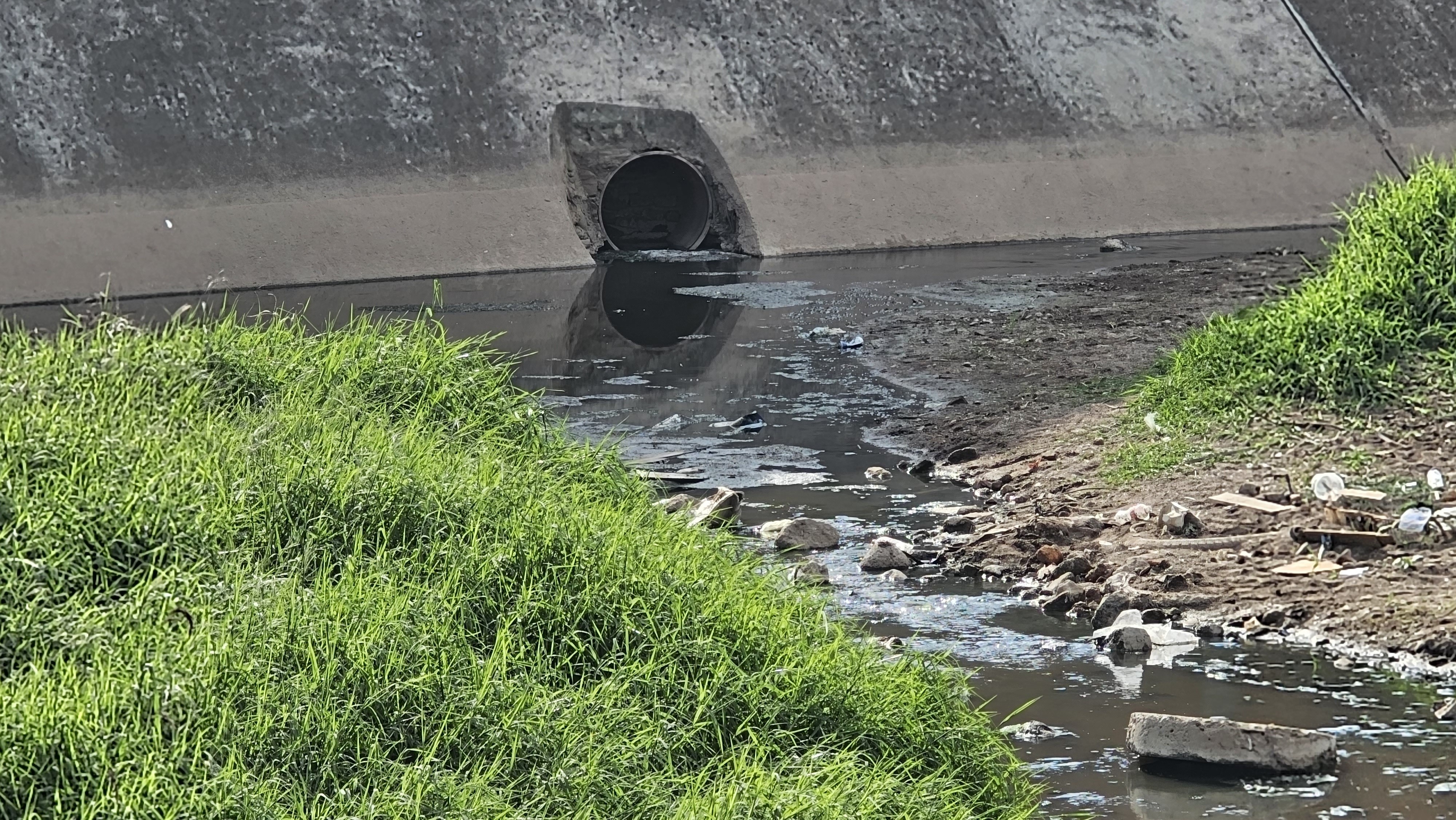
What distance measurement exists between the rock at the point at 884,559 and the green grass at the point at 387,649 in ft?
3.69

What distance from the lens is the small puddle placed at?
14.5 ft

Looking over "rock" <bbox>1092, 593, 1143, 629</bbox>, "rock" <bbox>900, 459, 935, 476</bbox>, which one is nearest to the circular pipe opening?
"rock" <bbox>900, 459, 935, 476</bbox>

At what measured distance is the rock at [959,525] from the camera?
272 inches

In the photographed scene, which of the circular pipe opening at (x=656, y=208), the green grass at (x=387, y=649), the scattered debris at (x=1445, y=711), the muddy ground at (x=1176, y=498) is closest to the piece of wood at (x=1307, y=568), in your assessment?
the muddy ground at (x=1176, y=498)

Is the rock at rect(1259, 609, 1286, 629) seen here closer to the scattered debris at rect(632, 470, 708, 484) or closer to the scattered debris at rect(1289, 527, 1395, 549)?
the scattered debris at rect(1289, 527, 1395, 549)

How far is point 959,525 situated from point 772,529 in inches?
30.4

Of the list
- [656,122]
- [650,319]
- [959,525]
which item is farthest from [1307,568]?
[656,122]

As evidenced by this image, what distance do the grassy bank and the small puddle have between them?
121 cm

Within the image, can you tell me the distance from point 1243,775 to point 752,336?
847cm

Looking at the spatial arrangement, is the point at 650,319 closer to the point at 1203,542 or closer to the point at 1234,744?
the point at 1203,542

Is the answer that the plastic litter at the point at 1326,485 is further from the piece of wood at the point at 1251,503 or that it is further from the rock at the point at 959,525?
the rock at the point at 959,525

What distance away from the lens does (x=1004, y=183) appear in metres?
19.6

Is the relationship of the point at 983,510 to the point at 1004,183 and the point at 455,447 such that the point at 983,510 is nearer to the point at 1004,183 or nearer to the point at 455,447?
the point at 455,447

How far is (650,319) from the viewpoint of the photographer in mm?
13844
